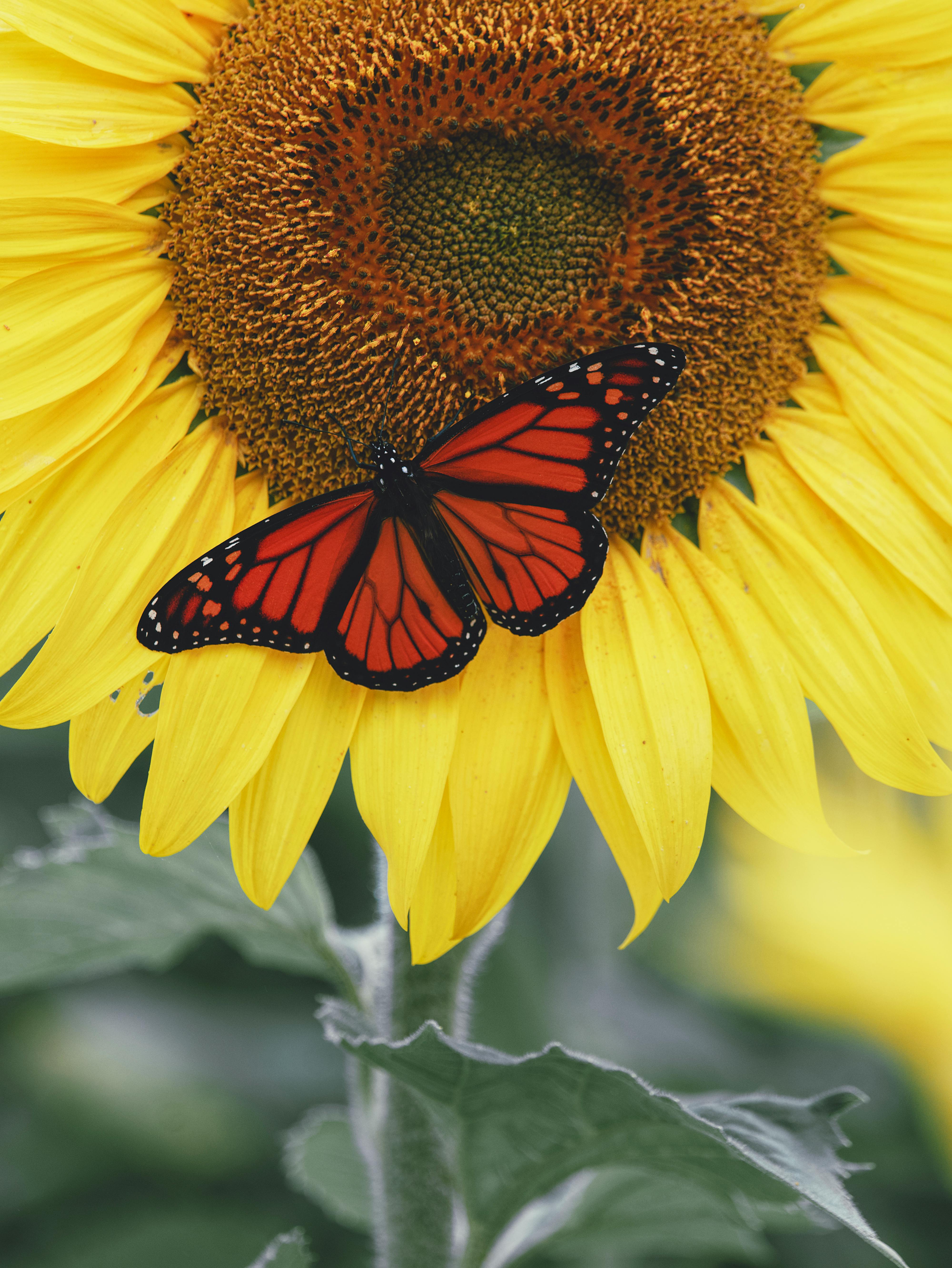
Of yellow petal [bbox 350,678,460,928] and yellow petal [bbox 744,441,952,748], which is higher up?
yellow petal [bbox 744,441,952,748]

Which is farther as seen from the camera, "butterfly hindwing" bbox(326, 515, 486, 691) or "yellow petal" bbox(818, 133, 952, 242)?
"yellow petal" bbox(818, 133, 952, 242)

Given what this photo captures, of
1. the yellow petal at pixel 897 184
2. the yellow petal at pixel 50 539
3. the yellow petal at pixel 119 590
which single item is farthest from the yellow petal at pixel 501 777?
the yellow petal at pixel 897 184

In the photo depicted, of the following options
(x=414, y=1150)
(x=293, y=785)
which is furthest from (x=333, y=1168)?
(x=293, y=785)

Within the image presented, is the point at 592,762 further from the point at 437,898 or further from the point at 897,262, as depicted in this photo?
the point at 897,262

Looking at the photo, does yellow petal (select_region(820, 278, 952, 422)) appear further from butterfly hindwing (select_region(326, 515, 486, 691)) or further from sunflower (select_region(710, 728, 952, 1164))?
sunflower (select_region(710, 728, 952, 1164))

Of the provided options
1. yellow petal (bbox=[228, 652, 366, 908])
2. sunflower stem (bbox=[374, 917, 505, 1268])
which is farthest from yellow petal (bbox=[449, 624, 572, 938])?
sunflower stem (bbox=[374, 917, 505, 1268])

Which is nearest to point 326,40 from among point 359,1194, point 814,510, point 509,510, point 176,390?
point 176,390
